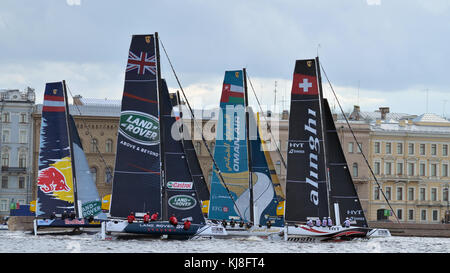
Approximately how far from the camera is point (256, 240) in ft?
138

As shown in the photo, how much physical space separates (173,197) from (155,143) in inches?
83.2

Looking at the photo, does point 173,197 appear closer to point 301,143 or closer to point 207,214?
point 301,143

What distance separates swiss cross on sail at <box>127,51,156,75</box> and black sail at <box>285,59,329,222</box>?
5089 millimetres

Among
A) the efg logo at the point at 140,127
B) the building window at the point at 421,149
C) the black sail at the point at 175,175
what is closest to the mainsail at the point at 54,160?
the black sail at the point at 175,175

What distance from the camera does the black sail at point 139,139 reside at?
124 feet

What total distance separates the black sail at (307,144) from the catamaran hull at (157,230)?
3.49 meters

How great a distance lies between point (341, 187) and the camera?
3941 centimetres

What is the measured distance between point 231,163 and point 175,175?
208 inches

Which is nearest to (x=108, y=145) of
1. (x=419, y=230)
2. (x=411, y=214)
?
(x=411, y=214)

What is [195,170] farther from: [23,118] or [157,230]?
[23,118]

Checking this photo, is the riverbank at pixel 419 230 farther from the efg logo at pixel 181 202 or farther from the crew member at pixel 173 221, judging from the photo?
the crew member at pixel 173 221

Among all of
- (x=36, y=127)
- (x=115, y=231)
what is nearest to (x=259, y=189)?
(x=115, y=231)

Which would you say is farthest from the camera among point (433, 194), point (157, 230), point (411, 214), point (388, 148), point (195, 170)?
point (433, 194)

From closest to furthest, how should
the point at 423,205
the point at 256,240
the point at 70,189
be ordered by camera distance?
1. the point at 256,240
2. the point at 70,189
3. the point at 423,205
